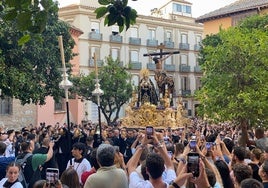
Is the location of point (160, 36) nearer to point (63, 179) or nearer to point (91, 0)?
point (91, 0)

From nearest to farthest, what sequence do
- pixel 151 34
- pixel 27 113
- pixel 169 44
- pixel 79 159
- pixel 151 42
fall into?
pixel 79 159, pixel 27 113, pixel 151 42, pixel 151 34, pixel 169 44

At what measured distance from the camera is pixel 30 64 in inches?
845

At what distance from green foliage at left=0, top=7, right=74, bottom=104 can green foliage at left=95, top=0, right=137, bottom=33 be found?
12742mm

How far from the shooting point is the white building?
1810 inches

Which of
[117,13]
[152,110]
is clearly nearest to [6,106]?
[152,110]

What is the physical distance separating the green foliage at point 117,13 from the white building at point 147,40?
37.8 m

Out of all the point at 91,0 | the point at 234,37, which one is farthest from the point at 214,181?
the point at 91,0

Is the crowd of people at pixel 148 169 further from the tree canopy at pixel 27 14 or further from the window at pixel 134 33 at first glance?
the window at pixel 134 33

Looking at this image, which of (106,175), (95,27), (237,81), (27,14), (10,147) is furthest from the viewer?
(95,27)

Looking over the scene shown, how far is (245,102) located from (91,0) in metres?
35.0

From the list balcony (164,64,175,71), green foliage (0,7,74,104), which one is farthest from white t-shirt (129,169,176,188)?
balcony (164,64,175,71)

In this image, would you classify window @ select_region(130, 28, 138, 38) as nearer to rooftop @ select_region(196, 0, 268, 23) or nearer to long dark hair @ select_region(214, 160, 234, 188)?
rooftop @ select_region(196, 0, 268, 23)

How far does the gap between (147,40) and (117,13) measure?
159 feet

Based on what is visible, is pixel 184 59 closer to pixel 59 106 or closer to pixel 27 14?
pixel 59 106
